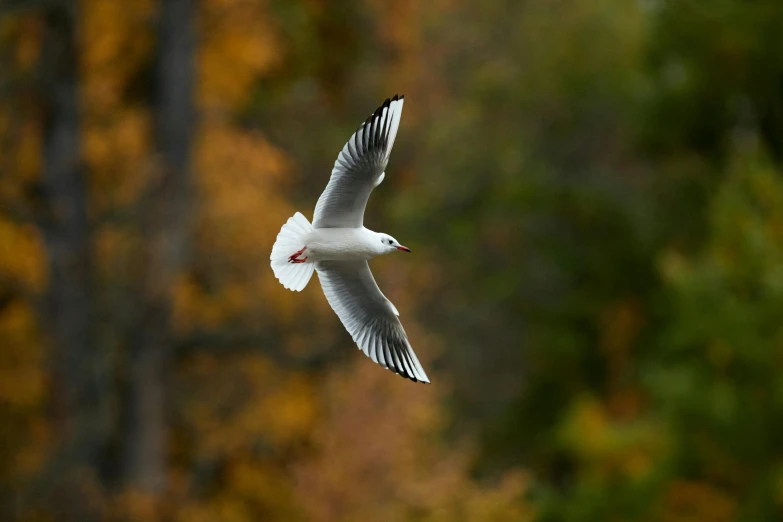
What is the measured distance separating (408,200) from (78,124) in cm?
611

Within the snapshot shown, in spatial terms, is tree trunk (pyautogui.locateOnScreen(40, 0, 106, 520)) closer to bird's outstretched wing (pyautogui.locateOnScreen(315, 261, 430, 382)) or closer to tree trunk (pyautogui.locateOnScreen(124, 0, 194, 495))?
tree trunk (pyautogui.locateOnScreen(124, 0, 194, 495))

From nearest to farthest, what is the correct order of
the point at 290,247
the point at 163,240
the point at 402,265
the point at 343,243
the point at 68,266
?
the point at 343,243 < the point at 290,247 < the point at 163,240 < the point at 68,266 < the point at 402,265

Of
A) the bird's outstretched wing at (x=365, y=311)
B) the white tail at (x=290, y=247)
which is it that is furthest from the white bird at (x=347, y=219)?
the bird's outstretched wing at (x=365, y=311)

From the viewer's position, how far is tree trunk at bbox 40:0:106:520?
13.5 m

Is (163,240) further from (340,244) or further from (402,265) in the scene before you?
(340,244)

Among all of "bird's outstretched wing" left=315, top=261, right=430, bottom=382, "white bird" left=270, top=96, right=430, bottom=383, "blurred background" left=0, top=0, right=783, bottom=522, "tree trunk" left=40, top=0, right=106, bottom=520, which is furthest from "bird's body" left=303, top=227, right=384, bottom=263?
"tree trunk" left=40, top=0, right=106, bottom=520

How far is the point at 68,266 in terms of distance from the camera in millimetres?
13867

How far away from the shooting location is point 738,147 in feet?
58.7

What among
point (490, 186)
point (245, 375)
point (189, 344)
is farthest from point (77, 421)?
point (490, 186)

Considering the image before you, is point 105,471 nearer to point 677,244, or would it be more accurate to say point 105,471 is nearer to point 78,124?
point 78,124

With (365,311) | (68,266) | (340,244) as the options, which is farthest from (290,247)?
(68,266)

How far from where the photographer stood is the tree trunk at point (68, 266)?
1352cm

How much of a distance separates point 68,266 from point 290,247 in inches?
367

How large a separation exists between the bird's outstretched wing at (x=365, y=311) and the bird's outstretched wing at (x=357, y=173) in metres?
0.54
